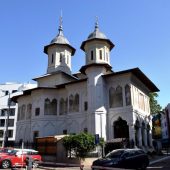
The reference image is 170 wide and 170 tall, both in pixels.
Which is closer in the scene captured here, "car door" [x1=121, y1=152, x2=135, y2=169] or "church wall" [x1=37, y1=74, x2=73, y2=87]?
"car door" [x1=121, y1=152, x2=135, y2=169]

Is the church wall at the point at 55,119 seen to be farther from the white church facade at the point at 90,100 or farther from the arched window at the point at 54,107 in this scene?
the arched window at the point at 54,107

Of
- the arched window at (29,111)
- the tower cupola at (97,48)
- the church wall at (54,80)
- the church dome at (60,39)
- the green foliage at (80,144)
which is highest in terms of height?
the church dome at (60,39)

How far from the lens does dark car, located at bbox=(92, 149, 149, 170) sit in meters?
13.6

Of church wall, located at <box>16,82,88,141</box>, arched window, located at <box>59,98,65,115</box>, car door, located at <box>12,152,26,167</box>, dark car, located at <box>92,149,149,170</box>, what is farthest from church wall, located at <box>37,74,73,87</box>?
dark car, located at <box>92,149,149,170</box>

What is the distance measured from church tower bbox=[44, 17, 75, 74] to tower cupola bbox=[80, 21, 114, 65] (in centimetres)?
442

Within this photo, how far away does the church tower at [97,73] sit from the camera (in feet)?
82.2

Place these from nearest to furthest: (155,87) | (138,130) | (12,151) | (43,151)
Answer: (12,151), (43,151), (138,130), (155,87)

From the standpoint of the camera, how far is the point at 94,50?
29.7 metres

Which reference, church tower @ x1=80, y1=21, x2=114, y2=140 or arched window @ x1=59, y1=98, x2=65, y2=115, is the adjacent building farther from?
church tower @ x1=80, y1=21, x2=114, y2=140

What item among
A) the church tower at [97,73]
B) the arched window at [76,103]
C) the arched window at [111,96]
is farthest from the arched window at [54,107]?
the arched window at [111,96]

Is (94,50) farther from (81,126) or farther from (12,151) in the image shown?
(12,151)

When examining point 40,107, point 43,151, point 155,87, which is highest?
point 155,87

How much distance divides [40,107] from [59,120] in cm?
290

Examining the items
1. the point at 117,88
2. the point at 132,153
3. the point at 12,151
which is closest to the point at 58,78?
the point at 117,88
